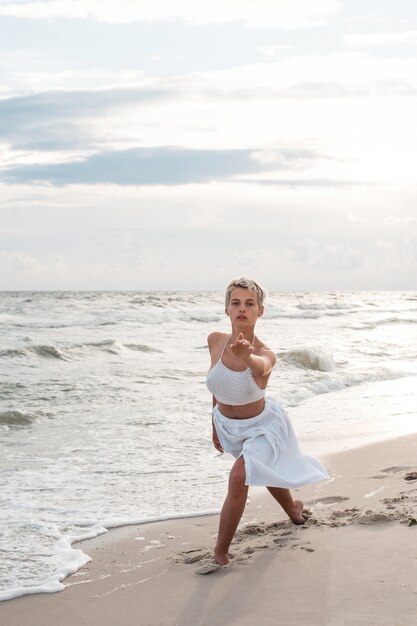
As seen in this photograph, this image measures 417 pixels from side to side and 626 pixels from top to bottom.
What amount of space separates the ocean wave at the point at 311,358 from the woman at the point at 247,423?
1135cm

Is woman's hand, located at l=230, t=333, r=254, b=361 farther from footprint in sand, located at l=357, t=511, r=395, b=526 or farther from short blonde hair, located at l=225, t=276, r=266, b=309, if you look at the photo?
footprint in sand, located at l=357, t=511, r=395, b=526

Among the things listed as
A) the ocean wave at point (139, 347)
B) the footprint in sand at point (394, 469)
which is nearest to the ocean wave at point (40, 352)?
the ocean wave at point (139, 347)

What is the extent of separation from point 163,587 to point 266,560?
65cm

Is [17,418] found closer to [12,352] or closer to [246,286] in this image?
[246,286]

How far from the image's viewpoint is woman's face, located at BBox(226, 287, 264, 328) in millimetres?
4766

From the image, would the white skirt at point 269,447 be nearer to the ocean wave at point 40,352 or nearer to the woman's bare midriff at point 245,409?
the woman's bare midriff at point 245,409

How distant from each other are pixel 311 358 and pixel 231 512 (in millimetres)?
12487

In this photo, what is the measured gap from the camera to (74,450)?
8422 millimetres

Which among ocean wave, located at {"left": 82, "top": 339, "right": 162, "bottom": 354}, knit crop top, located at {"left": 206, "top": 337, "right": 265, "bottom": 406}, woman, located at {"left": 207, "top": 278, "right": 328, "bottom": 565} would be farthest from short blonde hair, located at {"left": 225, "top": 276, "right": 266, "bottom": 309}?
ocean wave, located at {"left": 82, "top": 339, "right": 162, "bottom": 354}

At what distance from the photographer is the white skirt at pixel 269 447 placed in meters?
4.73

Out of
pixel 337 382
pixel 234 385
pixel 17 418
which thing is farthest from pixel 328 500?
pixel 337 382

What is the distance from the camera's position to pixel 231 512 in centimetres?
462

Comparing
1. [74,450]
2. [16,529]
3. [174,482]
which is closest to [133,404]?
[74,450]

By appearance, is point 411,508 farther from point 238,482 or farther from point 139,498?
point 139,498
